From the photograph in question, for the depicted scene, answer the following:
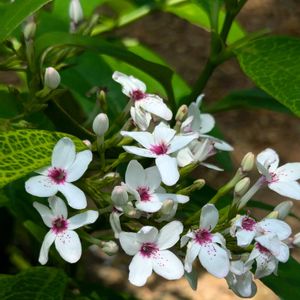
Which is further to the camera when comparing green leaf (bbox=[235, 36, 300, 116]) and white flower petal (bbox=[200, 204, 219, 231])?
green leaf (bbox=[235, 36, 300, 116])

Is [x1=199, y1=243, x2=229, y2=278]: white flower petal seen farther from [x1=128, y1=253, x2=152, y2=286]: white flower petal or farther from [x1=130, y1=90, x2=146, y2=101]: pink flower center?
[x1=130, y1=90, x2=146, y2=101]: pink flower center

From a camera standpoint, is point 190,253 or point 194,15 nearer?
point 190,253

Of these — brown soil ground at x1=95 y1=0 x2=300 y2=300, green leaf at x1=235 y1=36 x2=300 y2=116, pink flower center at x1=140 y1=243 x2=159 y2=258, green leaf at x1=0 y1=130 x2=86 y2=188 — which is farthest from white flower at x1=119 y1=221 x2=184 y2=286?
brown soil ground at x1=95 y1=0 x2=300 y2=300

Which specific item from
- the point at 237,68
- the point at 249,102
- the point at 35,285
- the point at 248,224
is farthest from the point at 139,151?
the point at 237,68

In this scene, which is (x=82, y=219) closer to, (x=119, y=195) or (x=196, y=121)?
(x=119, y=195)

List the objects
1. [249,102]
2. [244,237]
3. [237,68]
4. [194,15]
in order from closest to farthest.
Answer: [244,237], [249,102], [194,15], [237,68]

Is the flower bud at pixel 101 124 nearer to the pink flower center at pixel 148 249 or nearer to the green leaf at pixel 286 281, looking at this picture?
the pink flower center at pixel 148 249
